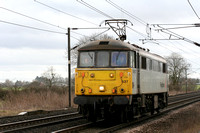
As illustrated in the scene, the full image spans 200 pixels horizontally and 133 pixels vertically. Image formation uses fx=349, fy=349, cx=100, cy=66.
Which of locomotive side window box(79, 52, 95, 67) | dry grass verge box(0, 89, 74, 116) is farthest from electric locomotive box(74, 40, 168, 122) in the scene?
dry grass verge box(0, 89, 74, 116)

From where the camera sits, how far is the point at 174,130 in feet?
41.4

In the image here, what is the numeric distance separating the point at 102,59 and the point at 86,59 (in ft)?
2.29

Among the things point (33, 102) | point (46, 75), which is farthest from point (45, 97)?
point (46, 75)

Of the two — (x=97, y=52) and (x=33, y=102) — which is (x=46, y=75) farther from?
(x=97, y=52)

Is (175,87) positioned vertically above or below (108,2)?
below

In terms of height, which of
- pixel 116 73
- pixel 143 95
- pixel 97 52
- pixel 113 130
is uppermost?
pixel 97 52

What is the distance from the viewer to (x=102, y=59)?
14445mm

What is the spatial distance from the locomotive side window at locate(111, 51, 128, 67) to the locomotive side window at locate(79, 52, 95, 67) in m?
0.86

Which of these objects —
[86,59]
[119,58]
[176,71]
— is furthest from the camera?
[176,71]

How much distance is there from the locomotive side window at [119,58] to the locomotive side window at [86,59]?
0.86 metres

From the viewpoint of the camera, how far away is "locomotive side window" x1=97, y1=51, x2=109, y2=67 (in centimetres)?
1435

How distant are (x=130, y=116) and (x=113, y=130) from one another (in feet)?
10.3

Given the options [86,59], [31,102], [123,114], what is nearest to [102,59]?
[86,59]

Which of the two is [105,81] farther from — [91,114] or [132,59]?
[91,114]
